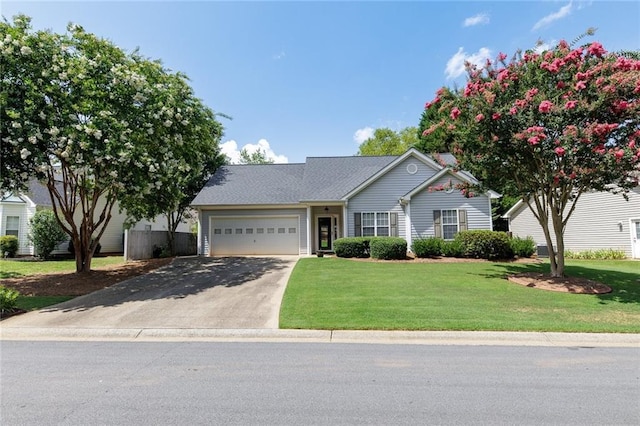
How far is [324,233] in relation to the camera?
2198 cm

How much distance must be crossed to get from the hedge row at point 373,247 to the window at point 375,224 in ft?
5.38

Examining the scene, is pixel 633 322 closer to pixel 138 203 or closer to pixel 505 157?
pixel 505 157

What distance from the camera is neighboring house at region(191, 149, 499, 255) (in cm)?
1903

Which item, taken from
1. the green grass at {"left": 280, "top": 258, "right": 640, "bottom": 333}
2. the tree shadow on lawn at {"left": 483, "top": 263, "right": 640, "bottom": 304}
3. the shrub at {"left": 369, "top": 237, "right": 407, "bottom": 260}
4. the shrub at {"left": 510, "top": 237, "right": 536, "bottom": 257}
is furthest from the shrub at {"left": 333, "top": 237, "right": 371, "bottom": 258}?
the shrub at {"left": 510, "top": 237, "right": 536, "bottom": 257}

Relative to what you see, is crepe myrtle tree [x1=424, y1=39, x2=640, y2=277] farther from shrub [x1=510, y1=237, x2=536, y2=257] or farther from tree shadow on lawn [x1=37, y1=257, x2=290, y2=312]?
tree shadow on lawn [x1=37, y1=257, x2=290, y2=312]

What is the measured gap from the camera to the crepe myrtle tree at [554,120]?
30.2 ft

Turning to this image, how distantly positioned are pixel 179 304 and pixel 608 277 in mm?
14152

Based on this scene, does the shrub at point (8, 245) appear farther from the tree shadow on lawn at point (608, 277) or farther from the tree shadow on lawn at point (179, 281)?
the tree shadow on lawn at point (608, 277)

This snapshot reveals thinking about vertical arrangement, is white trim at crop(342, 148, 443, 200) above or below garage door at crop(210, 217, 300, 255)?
above

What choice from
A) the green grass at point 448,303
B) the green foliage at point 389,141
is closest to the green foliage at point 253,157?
the green foliage at point 389,141

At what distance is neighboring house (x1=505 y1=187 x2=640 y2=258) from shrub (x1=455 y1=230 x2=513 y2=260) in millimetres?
7717

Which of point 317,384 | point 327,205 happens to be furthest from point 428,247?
point 317,384

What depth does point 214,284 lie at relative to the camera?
1191 cm

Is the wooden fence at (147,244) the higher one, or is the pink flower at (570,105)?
the pink flower at (570,105)
